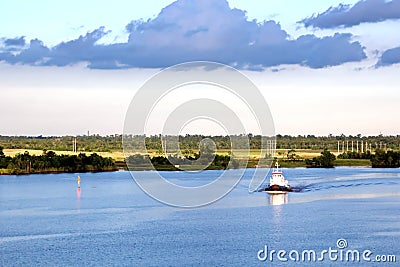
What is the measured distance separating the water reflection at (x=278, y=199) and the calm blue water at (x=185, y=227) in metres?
0.09

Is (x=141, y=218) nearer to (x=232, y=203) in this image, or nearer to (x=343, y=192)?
(x=232, y=203)

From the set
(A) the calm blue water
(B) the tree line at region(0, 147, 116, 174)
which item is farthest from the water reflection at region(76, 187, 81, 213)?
(B) the tree line at region(0, 147, 116, 174)

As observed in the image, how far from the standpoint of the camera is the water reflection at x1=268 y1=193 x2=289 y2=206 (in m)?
65.5

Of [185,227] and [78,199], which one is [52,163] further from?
[185,227]

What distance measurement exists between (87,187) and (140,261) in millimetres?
49995

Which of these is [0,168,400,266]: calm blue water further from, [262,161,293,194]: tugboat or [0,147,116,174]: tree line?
[0,147,116,174]: tree line

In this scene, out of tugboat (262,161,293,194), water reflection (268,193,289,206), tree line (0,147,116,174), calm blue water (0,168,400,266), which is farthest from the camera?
tree line (0,147,116,174)

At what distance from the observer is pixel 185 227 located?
49188 mm

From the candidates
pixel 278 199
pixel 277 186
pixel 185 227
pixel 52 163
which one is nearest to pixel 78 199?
pixel 278 199

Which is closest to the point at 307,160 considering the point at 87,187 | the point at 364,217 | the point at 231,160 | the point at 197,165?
the point at 231,160

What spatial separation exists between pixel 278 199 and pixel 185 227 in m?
21.2

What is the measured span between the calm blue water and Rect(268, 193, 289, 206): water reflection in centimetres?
9

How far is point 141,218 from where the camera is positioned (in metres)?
53.9

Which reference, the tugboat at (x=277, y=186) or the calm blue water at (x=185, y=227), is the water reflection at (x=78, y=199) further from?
the tugboat at (x=277, y=186)
